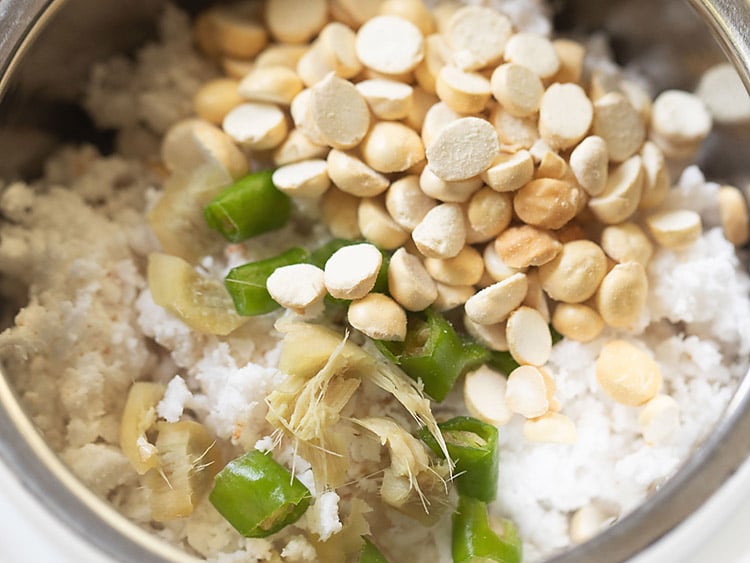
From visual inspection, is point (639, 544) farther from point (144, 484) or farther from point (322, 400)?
point (144, 484)

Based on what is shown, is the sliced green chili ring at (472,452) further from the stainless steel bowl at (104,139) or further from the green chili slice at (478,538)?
the stainless steel bowl at (104,139)

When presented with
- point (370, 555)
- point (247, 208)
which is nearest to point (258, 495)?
point (370, 555)

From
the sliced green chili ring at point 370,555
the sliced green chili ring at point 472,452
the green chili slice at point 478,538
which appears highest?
the sliced green chili ring at point 472,452

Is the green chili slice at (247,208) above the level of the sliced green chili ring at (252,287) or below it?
above

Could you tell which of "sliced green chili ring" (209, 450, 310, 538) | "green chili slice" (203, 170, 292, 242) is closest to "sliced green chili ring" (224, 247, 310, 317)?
"green chili slice" (203, 170, 292, 242)

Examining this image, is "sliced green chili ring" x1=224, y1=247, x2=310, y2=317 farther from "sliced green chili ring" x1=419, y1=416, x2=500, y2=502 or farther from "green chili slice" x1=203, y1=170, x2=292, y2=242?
"sliced green chili ring" x1=419, y1=416, x2=500, y2=502

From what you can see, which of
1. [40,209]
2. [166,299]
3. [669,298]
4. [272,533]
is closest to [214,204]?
[166,299]

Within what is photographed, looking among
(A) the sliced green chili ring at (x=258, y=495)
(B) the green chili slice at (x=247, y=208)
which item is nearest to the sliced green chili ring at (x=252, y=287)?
(B) the green chili slice at (x=247, y=208)

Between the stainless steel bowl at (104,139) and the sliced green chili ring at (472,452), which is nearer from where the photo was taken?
the stainless steel bowl at (104,139)
